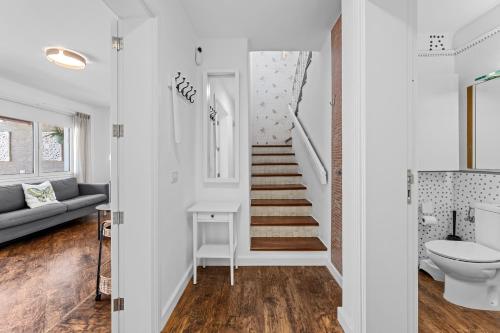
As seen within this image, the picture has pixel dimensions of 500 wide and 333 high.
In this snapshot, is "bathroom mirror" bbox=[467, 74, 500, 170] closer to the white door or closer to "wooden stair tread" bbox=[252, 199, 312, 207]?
"wooden stair tread" bbox=[252, 199, 312, 207]

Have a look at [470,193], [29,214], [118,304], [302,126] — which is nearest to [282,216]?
[302,126]

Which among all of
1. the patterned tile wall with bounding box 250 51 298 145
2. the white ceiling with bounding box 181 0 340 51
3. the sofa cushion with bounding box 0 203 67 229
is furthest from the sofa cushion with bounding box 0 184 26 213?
the patterned tile wall with bounding box 250 51 298 145

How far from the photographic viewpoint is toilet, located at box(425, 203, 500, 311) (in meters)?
1.93

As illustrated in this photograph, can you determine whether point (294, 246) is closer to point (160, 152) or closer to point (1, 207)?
point (160, 152)

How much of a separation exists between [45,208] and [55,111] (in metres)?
2.48

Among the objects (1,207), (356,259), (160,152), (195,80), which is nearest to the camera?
(356,259)

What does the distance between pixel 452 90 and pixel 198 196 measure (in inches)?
111

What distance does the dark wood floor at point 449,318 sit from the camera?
1.76 m

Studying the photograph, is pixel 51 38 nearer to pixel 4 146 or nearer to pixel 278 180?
pixel 4 146

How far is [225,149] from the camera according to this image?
9.86 feet

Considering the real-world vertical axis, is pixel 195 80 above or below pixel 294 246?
above

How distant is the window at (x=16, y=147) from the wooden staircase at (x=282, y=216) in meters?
4.38

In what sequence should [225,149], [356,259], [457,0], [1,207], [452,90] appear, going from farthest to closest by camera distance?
[1,207]
[225,149]
[452,90]
[457,0]
[356,259]

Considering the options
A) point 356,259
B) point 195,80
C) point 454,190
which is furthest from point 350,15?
point 454,190
